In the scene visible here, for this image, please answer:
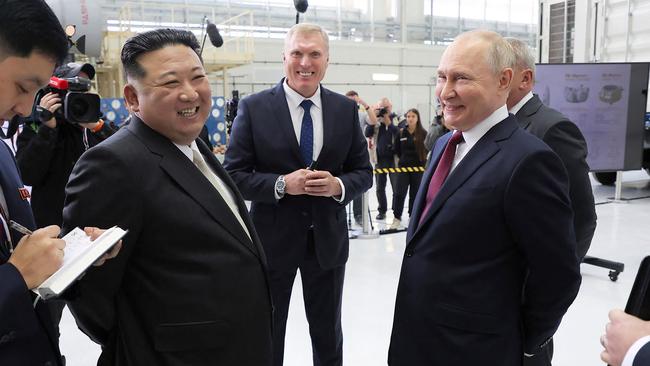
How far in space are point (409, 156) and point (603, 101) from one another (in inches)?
90.7

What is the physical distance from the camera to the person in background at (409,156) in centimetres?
655

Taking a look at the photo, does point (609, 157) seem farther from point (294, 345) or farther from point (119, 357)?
point (119, 357)

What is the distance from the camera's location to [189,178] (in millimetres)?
1330

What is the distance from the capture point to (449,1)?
1664cm

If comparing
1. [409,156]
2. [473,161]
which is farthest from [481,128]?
[409,156]

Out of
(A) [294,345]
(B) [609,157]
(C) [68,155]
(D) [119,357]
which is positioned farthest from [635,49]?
(D) [119,357]

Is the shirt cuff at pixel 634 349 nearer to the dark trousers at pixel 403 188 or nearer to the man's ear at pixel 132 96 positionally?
the man's ear at pixel 132 96

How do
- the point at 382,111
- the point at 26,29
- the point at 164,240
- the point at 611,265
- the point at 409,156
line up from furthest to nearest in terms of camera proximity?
1. the point at 382,111
2. the point at 409,156
3. the point at 611,265
4. the point at 164,240
5. the point at 26,29

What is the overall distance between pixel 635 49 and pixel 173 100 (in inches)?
355

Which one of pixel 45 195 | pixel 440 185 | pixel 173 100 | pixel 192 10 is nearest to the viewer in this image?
pixel 173 100

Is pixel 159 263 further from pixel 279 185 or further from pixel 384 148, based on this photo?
pixel 384 148

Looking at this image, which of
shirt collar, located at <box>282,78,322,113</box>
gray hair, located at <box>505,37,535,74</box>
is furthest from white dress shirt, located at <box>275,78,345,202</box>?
gray hair, located at <box>505,37,535,74</box>

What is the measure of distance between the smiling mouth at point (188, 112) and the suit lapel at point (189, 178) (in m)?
0.08

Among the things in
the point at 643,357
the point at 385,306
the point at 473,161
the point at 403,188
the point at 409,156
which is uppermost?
the point at 473,161
